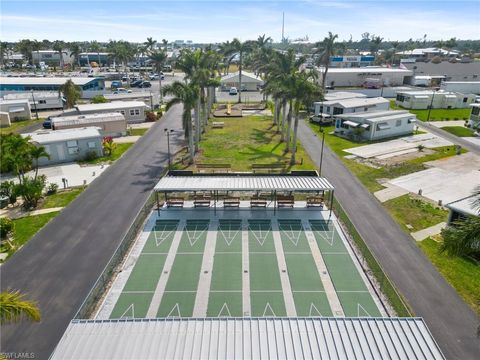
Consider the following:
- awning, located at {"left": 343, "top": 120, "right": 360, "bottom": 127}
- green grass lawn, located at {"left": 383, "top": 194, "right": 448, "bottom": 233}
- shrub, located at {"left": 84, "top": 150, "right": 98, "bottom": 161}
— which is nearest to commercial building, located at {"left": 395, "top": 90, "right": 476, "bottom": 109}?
awning, located at {"left": 343, "top": 120, "right": 360, "bottom": 127}

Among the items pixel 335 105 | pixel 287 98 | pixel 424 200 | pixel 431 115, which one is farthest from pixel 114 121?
pixel 431 115

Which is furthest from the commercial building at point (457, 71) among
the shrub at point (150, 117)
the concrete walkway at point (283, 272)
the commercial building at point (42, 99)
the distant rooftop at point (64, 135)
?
the concrete walkway at point (283, 272)

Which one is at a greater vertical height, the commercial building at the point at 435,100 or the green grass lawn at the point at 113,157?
the commercial building at the point at 435,100

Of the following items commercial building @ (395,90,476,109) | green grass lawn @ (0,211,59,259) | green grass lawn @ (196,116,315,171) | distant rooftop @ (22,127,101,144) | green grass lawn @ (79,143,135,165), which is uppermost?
commercial building @ (395,90,476,109)

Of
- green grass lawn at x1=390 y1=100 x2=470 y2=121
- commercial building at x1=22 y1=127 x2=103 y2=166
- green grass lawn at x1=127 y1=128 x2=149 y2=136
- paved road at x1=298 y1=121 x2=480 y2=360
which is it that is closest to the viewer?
paved road at x1=298 y1=121 x2=480 y2=360

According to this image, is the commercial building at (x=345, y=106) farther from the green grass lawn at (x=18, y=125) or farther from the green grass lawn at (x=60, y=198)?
the green grass lawn at (x=18, y=125)

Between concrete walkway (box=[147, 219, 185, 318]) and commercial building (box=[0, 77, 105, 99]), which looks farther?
commercial building (box=[0, 77, 105, 99])

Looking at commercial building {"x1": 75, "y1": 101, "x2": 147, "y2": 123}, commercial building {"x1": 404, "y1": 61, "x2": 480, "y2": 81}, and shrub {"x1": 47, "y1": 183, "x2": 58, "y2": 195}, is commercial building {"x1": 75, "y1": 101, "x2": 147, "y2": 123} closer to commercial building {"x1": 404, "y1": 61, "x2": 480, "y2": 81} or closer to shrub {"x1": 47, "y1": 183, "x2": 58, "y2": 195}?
shrub {"x1": 47, "y1": 183, "x2": 58, "y2": 195}
